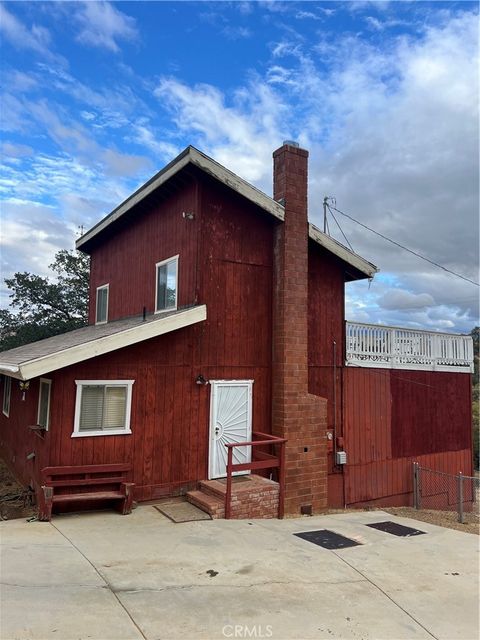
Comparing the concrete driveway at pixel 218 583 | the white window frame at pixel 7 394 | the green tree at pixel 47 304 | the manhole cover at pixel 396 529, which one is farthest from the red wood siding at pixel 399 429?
the green tree at pixel 47 304

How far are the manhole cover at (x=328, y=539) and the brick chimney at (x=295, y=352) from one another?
1790 mm

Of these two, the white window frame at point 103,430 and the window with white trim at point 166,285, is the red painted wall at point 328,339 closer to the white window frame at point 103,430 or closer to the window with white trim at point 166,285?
the window with white trim at point 166,285

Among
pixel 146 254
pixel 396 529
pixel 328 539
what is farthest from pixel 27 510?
Result: pixel 396 529

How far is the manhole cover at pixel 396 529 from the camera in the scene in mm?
7906

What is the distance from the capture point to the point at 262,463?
8.52 m

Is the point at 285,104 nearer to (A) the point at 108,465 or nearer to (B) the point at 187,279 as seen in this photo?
(B) the point at 187,279

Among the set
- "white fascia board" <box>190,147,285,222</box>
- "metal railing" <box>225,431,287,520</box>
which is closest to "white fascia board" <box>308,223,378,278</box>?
"white fascia board" <box>190,147,285,222</box>

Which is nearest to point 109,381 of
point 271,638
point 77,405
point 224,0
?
point 77,405

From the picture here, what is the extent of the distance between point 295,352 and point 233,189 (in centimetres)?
369

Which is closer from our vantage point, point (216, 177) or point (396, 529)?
point (396, 529)

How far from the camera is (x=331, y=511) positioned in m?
10.1

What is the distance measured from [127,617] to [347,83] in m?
11.4

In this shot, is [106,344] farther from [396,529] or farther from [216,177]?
[396,529]

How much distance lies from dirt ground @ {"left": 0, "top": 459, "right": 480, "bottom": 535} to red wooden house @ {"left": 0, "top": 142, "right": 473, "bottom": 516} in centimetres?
40
